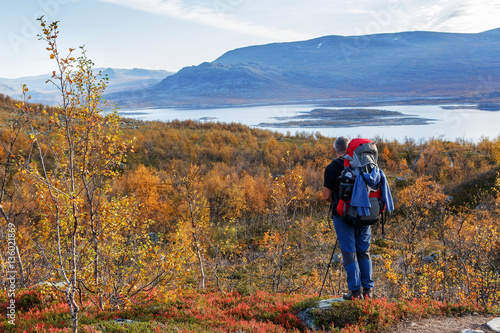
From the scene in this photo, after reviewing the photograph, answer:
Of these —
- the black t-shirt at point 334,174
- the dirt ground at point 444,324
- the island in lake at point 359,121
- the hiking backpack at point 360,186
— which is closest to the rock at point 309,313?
the dirt ground at point 444,324

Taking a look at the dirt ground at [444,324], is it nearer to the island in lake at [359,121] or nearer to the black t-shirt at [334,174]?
the black t-shirt at [334,174]

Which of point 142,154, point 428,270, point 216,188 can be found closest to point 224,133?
point 142,154

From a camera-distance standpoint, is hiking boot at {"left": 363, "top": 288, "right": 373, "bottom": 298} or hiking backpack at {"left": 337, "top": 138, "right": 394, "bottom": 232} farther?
hiking boot at {"left": 363, "top": 288, "right": 373, "bottom": 298}

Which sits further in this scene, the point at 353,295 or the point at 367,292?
the point at 367,292

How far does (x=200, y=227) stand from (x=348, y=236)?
19.6 m

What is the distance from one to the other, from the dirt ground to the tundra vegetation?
0.67 ft

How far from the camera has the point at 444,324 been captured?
20.2 feet

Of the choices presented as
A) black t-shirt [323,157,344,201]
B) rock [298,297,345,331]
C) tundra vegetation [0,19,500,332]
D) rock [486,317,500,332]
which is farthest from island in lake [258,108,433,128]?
rock [486,317,500,332]

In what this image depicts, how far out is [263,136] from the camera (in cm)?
7775

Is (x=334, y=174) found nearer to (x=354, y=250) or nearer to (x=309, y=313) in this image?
(x=354, y=250)

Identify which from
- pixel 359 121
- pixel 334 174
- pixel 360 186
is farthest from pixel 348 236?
pixel 359 121

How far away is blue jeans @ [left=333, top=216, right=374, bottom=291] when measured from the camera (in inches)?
248

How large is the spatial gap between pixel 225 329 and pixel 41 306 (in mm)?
5081

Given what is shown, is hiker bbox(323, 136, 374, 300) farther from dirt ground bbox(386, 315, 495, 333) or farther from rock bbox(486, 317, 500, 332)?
rock bbox(486, 317, 500, 332)
